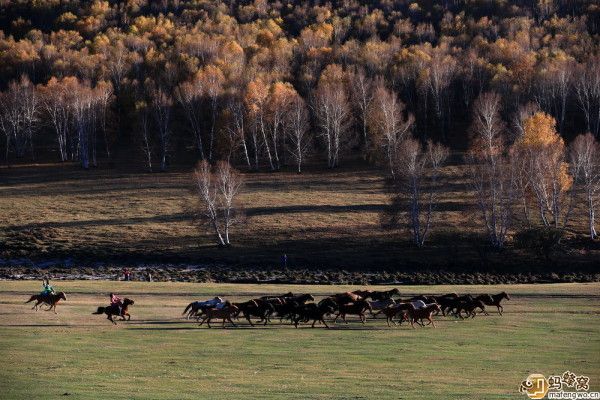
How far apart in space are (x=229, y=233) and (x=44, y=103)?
60.4 meters

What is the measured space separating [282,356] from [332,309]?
9.96 meters

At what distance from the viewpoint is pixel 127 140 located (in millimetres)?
139250

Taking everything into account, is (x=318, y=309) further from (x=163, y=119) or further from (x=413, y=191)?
(x=163, y=119)

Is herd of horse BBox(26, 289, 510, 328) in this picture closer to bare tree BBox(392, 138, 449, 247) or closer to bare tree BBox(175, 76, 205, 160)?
bare tree BBox(392, 138, 449, 247)

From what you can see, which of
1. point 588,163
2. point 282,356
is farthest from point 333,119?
point 282,356

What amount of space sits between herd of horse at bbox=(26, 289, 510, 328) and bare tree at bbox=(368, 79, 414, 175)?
6732 centimetres

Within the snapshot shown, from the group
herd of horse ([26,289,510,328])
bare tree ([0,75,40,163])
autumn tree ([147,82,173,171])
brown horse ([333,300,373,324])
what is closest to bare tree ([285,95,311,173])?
autumn tree ([147,82,173,171])

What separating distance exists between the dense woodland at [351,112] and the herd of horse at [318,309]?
39.1m

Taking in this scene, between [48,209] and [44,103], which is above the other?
[44,103]

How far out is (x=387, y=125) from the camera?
108 m

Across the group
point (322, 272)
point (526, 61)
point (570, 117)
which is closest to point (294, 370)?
point (322, 272)

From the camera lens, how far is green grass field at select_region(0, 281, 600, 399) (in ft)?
71.2

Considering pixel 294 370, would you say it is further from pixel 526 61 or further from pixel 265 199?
pixel 526 61

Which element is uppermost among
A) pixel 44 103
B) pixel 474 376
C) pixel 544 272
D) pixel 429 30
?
pixel 429 30
